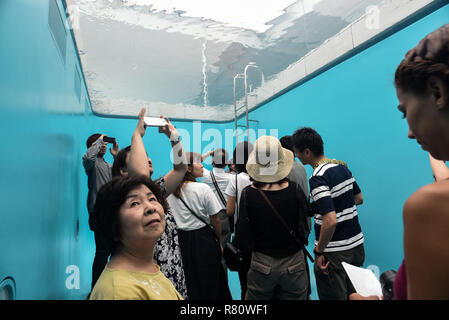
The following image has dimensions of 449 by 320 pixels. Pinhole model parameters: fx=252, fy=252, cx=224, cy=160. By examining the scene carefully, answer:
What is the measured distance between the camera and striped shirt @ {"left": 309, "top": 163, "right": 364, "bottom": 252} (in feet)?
5.55

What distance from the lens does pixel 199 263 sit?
1.84 meters

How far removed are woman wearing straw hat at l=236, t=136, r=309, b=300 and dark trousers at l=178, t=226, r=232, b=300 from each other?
11.9 inches

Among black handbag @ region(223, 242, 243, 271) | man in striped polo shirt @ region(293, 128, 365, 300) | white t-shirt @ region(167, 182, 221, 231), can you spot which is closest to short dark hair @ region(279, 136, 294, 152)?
man in striped polo shirt @ region(293, 128, 365, 300)

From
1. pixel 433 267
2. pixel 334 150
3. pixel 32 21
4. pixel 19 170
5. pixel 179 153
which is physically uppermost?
pixel 32 21

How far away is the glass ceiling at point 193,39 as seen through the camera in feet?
9.17

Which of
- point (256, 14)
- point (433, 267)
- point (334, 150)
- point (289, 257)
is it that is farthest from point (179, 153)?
point (334, 150)

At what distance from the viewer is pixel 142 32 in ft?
10.5

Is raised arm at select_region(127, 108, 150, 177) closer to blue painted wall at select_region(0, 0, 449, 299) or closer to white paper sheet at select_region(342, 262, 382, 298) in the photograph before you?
blue painted wall at select_region(0, 0, 449, 299)

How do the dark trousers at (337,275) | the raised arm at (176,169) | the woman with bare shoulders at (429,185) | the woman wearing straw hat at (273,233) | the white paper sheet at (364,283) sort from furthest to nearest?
the dark trousers at (337,275), the woman wearing straw hat at (273,233), the raised arm at (176,169), the white paper sheet at (364,283), the woman with bare shoulders at (429,185)

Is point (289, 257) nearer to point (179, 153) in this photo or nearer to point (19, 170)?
point (179, 153)

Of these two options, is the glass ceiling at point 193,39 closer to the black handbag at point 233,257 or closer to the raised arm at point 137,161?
the raised arm at point 137,161

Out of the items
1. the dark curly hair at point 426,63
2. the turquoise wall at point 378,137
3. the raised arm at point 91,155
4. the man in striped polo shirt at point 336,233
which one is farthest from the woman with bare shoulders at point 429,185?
the raised arm at point 91,155

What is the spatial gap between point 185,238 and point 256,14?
2.59 meters

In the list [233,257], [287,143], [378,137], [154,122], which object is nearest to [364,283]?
[233,257]
